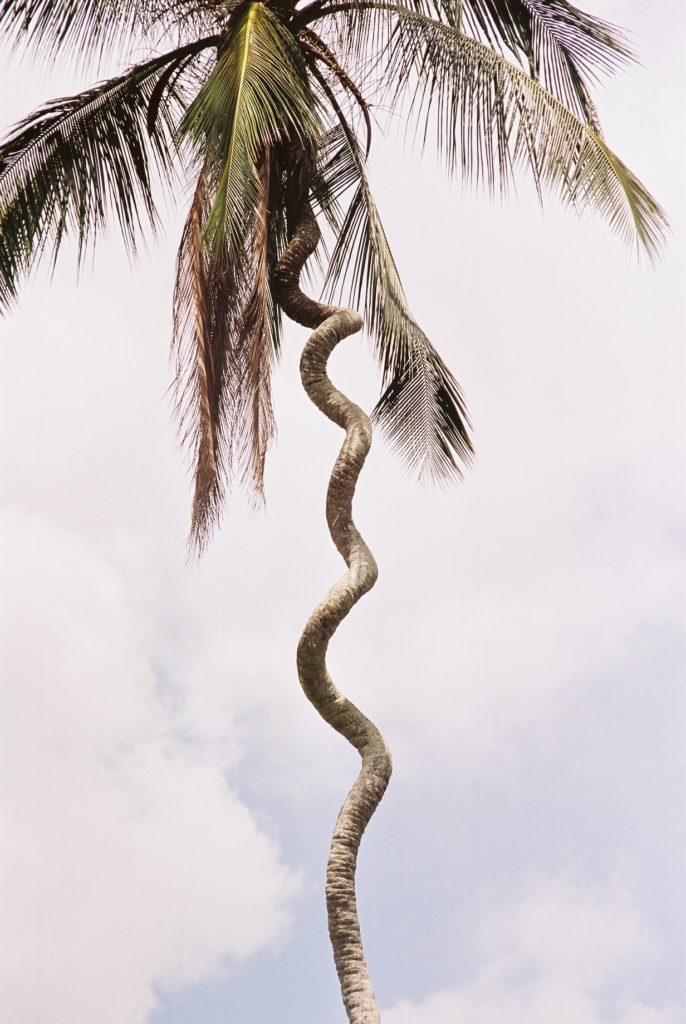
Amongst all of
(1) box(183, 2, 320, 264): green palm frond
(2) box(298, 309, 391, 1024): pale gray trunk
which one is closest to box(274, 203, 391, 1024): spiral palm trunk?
(2) box(298, 309, 391, 1024): pale gray trunk

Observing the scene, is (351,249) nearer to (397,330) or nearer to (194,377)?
(397,330)

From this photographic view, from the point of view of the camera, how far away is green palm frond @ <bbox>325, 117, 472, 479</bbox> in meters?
9.22

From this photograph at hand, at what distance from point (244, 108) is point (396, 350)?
8.73 feet

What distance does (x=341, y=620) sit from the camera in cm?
756

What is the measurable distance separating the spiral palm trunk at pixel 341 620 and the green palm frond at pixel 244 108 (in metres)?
1.00

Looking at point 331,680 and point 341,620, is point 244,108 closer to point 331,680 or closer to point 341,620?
point 341,620

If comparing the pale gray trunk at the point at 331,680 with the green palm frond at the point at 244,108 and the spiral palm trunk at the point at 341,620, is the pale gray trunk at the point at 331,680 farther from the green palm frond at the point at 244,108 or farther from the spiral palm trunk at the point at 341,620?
the green palm frond at the point at 244,108

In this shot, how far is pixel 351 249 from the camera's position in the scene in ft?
31.1

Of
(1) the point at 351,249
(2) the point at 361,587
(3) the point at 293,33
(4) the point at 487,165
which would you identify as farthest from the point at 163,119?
(2) the point at 361,587

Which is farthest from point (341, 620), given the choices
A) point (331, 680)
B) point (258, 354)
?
point (258, 354)

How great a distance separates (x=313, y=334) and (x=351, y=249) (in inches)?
51.2

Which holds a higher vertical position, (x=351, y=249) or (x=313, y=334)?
(x=351, y=249)

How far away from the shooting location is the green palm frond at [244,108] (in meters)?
6.97

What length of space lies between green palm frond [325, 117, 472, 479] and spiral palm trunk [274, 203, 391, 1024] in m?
0.57
